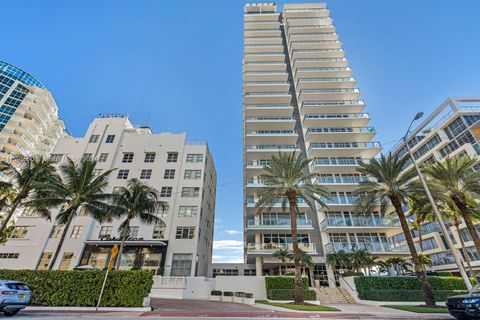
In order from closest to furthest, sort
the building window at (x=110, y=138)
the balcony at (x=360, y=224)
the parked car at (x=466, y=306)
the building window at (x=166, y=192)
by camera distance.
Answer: the parked car at (x=466, y=306) → the balcony at (x=360, y=224) → the building window at (x=166, y=192) → the building window at (x=110, y=138)

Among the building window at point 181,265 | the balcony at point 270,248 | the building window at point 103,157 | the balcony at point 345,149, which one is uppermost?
the balcony at point 345,149

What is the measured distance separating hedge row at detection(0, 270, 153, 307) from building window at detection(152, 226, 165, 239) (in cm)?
1655

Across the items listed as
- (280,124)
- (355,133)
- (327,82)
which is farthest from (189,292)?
(327,82)

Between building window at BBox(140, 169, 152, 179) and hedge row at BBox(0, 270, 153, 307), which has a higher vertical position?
building window at BBox(140, 169, 152, 179)

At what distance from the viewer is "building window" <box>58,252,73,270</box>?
2965 cm

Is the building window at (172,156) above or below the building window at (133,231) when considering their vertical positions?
above

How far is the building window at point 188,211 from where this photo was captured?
33969mm

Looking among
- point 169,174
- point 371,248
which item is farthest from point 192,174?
point 371,248

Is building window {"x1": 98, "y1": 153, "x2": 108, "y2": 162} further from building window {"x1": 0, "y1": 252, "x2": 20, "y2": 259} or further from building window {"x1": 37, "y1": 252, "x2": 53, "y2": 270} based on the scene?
building window {"x1": 0, "y1": 252, "x2": 20, "y2": 259}

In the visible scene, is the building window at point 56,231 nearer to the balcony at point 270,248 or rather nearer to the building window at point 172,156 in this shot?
the building window at point 172,156

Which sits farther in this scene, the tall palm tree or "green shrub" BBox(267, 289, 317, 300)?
"green shrub" BBox(267, 289, 317, 300)

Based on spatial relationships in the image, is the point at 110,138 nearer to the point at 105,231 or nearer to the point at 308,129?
the point at 105,231

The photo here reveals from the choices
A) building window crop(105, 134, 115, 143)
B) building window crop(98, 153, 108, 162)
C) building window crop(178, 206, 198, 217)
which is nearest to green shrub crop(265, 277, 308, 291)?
building window crop(178, 206, 198, 217)

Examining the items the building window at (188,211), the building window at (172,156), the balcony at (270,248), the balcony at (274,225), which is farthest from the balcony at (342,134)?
the building window at (172,156)
